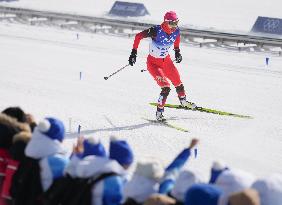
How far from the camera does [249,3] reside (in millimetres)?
42812

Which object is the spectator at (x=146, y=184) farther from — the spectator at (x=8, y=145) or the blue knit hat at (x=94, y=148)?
the spectator at (x=8, y=145)

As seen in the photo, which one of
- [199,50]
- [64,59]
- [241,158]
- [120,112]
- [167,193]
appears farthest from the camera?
[199,50]

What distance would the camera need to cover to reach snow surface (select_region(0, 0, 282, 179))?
8203 mm

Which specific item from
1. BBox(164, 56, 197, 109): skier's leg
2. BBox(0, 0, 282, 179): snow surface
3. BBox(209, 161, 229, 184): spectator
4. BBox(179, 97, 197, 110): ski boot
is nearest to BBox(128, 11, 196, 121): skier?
BBox(164, 56, 197, 109): skier's leg

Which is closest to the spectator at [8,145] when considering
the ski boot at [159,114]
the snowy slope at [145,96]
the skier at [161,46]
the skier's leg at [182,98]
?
the snowy slope at [145,96]

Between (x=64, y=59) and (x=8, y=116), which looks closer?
(x=8, y=116)

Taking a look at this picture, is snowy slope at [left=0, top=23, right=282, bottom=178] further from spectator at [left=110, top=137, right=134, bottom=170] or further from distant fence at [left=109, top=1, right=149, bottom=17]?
distant fence at [left=109, top=1, right=149, bottom=17]

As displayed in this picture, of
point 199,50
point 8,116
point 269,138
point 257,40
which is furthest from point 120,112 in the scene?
point 257,40

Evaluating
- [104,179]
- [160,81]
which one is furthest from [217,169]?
[160,81]

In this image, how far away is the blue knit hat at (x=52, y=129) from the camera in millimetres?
4238

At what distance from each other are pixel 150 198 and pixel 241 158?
439 cm

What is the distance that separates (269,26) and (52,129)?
2110 centimetres

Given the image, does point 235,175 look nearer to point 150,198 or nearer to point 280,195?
point 280,195

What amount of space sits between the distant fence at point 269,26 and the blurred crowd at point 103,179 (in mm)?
20463
